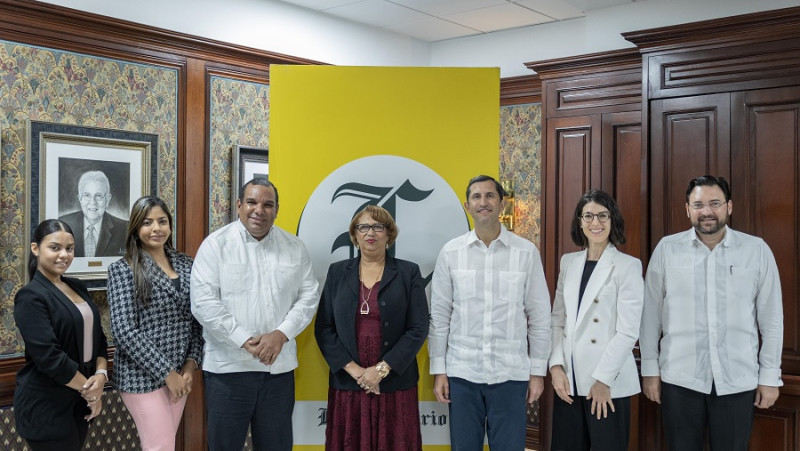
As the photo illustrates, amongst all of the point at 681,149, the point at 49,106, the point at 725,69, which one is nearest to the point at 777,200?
the point at 681,149

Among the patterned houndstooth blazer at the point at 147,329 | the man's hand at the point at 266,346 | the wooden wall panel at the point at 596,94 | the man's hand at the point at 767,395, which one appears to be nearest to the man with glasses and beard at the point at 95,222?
the patterned houndstooth blazer at the point at 147,329

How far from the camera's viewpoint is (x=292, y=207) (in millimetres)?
3643

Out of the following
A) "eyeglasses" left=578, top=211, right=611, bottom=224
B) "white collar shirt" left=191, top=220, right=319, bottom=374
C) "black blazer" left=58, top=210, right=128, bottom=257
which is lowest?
"white collar shirt" left=191, top=220, right=319, bottom=374

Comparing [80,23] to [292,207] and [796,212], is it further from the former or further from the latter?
[796,212]

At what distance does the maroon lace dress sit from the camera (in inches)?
128

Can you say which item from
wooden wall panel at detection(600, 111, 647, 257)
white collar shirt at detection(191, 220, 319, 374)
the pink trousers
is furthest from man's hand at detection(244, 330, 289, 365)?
wooden wall panel at detection(600, 111, 647, 257)

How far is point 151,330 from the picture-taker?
3211mm

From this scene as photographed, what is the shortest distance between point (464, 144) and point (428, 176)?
9.0 inches

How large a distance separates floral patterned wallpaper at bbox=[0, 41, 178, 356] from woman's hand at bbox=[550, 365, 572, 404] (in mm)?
2463

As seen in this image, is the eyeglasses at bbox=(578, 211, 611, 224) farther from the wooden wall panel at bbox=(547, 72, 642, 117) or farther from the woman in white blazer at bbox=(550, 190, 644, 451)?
the wooden wall panel at bbox=(547, 72, 642, 117)

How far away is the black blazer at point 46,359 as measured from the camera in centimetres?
299

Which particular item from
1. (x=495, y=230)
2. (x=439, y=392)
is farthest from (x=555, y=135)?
(x=439, y=392)

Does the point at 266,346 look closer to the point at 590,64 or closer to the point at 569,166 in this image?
the point at 569,166

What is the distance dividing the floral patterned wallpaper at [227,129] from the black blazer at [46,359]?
5.58 ft
